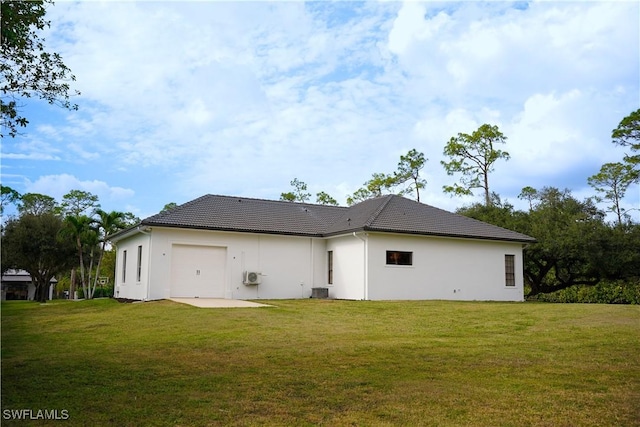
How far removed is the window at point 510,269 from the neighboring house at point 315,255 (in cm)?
4

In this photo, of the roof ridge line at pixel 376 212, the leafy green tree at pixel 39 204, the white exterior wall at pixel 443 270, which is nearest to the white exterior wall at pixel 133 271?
the roof ridge line at pixel 376 212

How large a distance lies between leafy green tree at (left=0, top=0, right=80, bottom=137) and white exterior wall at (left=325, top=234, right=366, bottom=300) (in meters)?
14.0

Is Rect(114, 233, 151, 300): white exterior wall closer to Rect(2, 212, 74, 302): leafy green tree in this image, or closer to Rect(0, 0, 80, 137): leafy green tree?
Rect(2, 212, 74, 302): leafy green tree

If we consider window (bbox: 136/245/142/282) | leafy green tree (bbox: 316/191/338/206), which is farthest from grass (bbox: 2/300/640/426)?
leafy green tree (bbox: 316/191/338/206)

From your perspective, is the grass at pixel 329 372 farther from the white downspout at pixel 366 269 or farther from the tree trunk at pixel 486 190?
the tree trunk at pixel 486 190

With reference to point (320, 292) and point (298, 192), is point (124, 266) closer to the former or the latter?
point (320, 292)

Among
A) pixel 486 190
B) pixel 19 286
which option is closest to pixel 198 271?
pixel 486 190

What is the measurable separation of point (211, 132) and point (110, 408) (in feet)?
62.1

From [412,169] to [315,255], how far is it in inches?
881

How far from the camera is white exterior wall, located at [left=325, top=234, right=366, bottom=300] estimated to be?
20.8 m

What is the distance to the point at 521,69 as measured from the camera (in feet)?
66.6

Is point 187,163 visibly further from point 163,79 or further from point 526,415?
Answer: point 526,415

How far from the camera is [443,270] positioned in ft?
72.9

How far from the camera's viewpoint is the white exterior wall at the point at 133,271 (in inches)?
802
